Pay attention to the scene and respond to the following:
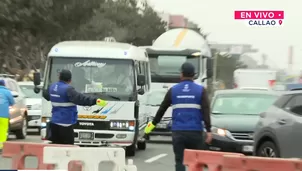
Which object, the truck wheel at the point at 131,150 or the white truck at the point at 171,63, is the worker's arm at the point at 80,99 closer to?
the truck wheel at the point at 131,150

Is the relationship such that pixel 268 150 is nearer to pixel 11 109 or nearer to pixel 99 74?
pixel 99 74

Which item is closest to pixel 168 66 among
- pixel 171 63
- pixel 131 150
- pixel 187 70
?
pixel 171 63

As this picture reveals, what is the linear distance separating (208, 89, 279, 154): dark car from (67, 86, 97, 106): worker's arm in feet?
13.4

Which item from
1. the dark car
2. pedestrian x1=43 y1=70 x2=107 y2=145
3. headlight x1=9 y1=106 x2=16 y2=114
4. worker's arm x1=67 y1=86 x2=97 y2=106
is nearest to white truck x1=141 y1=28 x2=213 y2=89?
headlight x1=9 y1=106 x2=16 y2=114

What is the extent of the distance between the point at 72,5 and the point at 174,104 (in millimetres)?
29791

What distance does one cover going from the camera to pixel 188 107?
1035cm

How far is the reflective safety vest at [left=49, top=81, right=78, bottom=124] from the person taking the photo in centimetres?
1274

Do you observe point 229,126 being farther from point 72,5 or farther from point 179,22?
point 179,22

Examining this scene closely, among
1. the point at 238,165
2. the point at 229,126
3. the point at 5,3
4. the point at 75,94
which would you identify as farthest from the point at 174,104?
the point at 5,3

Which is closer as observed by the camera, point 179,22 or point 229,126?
point 229,126

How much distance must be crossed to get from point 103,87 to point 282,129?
5.33m

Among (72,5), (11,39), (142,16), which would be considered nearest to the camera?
(72,5)

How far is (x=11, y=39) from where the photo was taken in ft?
140

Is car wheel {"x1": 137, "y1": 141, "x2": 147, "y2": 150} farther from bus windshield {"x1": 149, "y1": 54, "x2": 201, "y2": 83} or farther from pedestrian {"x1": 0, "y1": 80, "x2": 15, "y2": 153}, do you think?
bus windshield {"x1": 149, "y1": 54, "x2": 201, "y2": 83}
